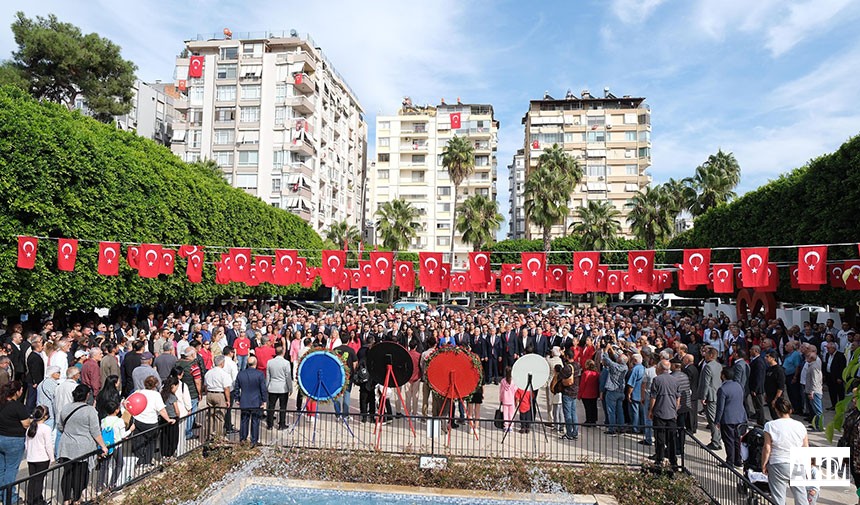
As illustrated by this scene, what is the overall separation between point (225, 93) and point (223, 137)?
4599 millimetres

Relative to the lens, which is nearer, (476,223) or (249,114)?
(476,223)

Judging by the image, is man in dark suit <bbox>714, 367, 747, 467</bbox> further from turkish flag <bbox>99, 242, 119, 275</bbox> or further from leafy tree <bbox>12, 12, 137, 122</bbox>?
leafy tree <bbox>12, 12, 137, 122</bbox>

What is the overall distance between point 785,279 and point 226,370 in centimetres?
2249

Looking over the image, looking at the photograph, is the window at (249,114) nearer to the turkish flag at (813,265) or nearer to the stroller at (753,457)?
the turkish flag at (813,265)

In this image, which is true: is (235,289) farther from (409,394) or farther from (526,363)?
(526,363)

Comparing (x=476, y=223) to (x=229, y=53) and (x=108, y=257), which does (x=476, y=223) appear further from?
(x=108, y=257)

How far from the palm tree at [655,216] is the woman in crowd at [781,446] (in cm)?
4257

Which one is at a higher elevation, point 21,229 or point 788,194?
point 788,194

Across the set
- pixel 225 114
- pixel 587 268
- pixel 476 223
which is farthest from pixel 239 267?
pixel 225 114

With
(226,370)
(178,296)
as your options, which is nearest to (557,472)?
(226,370)

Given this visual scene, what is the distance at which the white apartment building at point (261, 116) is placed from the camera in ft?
182

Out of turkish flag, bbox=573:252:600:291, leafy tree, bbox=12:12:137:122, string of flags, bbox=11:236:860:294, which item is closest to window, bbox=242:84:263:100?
leafy tree, bbox=12:12:137:122

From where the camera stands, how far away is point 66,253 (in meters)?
16.9

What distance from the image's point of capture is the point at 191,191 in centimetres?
2752
